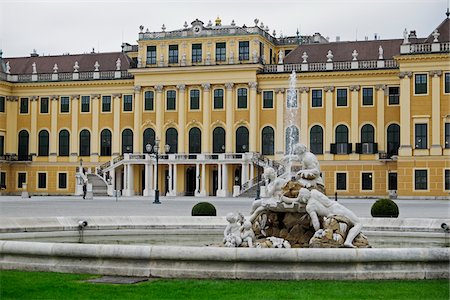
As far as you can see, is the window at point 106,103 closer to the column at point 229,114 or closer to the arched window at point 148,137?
the arched window at point 148,137

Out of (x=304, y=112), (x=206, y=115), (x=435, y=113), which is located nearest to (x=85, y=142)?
(x=206, y=115)

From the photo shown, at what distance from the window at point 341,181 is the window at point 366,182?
1.49 m

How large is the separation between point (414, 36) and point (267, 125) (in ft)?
50.0

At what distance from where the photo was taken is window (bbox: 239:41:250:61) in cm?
6969

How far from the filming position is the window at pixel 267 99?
227 feet

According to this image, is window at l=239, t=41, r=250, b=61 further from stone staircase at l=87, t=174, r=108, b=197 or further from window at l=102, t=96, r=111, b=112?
stone staircase at l=87, t=174, r=108, b=197

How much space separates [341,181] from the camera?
66188 mm

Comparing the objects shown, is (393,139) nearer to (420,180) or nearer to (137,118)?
(420,180)

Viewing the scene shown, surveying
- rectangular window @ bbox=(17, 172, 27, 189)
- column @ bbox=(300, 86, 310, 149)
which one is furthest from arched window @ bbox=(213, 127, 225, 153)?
→ rectangular window @ bbox=(17, 172, 27, 189)

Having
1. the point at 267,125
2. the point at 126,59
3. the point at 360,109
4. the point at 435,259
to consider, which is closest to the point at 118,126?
the point at 126,59

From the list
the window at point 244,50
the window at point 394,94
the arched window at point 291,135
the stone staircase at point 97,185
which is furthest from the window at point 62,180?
the window at point 394,94

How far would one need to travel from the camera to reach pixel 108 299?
1020 cm

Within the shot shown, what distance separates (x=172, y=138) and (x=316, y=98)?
13488 mm

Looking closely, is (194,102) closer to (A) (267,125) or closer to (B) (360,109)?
(A) (267,125)
